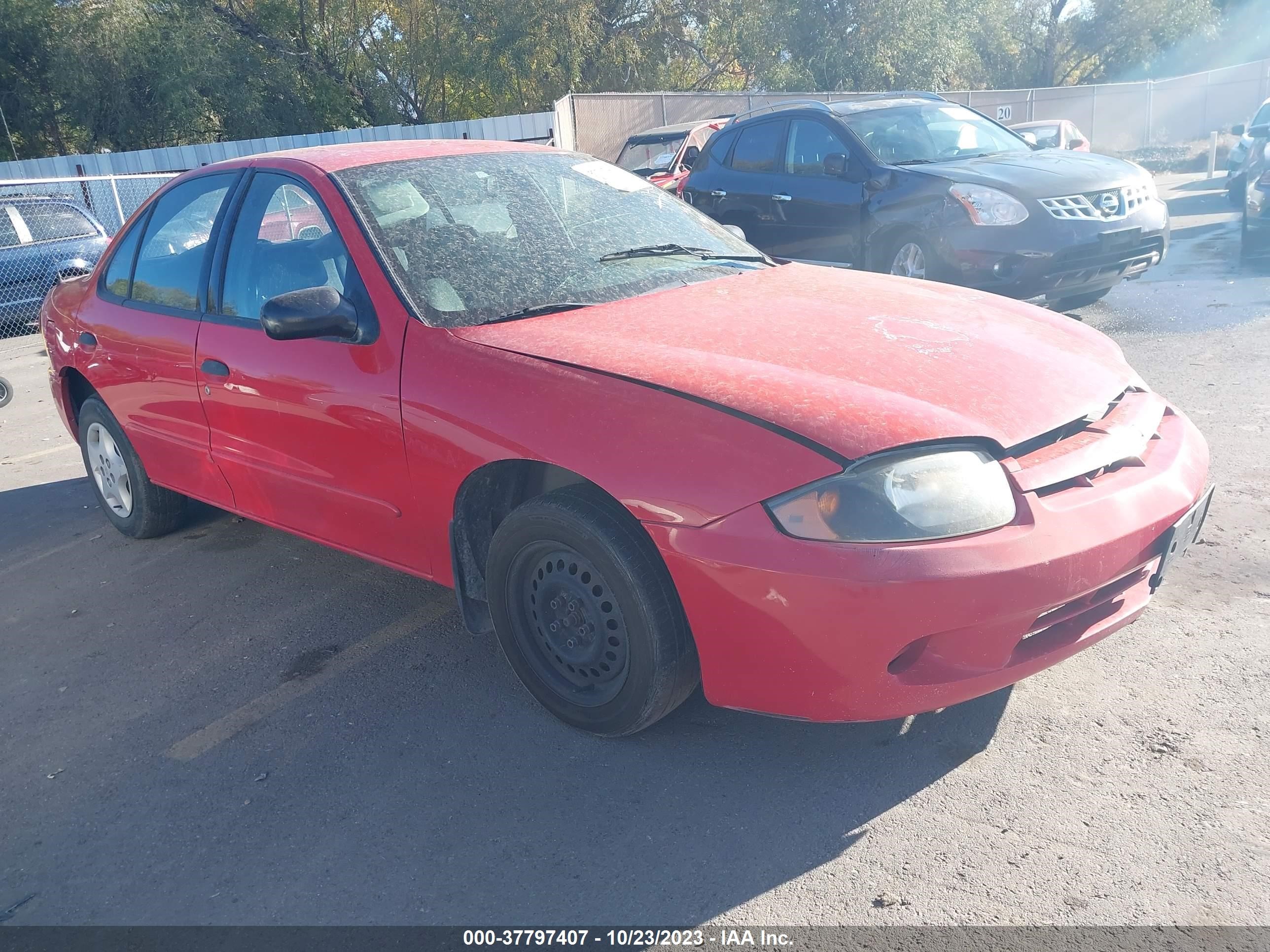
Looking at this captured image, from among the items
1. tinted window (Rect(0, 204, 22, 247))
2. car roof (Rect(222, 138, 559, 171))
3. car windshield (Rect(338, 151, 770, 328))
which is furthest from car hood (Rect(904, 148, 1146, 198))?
tinted window (Rect(0, 204, 22, 247))

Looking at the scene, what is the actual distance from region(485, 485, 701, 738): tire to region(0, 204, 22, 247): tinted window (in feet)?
38.1

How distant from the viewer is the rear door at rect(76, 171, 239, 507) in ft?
14.1

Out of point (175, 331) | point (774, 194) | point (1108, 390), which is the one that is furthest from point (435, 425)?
point (774, 194)

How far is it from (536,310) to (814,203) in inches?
222

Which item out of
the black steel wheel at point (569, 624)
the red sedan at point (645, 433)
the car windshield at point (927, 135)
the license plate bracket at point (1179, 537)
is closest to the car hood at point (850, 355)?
the red sedan at point (645, 433)

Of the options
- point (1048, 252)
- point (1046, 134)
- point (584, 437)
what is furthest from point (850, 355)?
point (1046, 134)

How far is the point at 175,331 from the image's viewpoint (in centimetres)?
431

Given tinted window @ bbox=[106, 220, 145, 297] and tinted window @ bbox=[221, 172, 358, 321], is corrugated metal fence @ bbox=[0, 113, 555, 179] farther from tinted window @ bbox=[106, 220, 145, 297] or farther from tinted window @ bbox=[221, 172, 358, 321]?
tinted window @ bbox=[221, 172, 358, 321]

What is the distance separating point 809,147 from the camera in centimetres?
882

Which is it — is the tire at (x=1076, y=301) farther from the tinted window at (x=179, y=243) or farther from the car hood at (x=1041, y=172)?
the tinted window at (x=179, y=243)

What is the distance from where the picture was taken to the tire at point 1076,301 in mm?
7844

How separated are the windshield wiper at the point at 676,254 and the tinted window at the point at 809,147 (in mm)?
4521

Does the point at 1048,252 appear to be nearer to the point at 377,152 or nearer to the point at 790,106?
the point at 790,106

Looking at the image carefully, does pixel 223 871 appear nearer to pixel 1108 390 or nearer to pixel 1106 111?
pixel 1108 390
